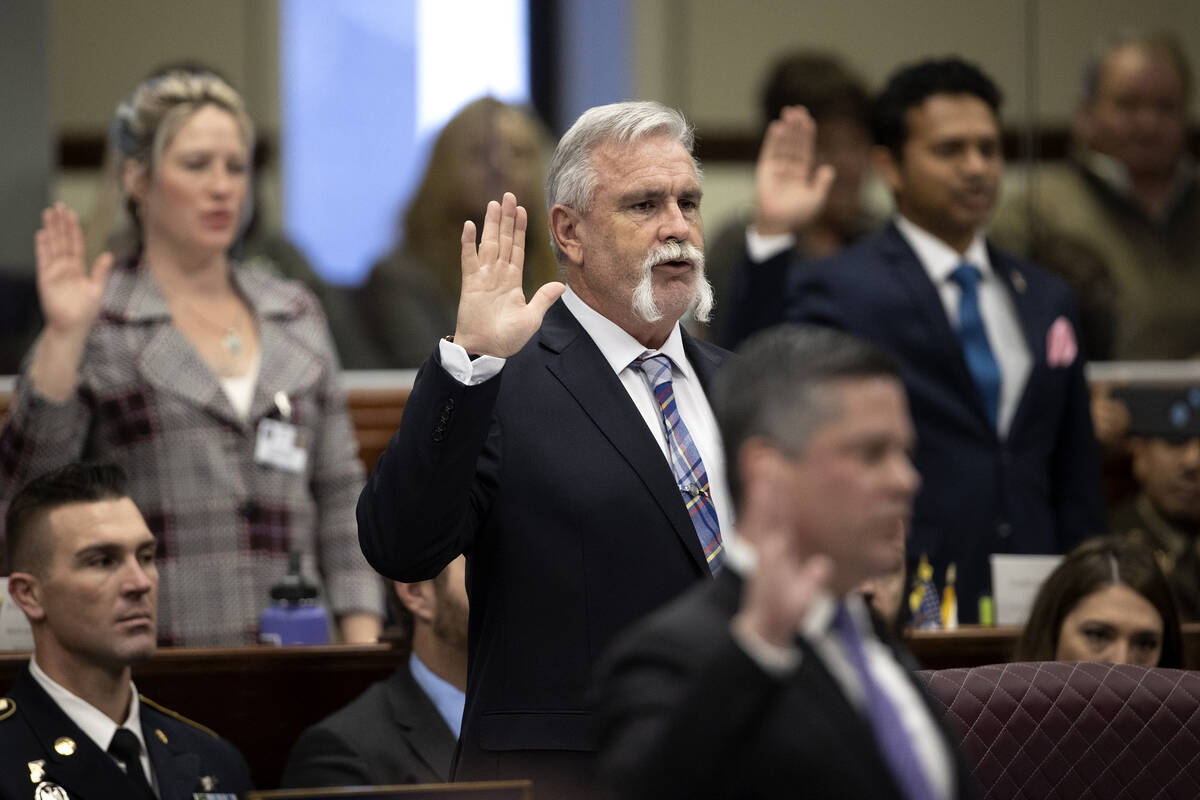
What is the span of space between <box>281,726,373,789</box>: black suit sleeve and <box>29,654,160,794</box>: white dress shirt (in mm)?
261

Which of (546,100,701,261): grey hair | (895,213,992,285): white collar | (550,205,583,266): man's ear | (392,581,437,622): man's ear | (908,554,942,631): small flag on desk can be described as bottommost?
(908,554,942,631): small flag on desk

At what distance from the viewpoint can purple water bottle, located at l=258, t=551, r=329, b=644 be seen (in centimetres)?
342

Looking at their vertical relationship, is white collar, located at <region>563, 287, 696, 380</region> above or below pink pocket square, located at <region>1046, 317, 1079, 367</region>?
above

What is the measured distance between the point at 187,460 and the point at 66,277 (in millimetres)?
479

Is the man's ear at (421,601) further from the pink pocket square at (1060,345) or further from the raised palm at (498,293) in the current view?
the pink pocket square at (1060,345)

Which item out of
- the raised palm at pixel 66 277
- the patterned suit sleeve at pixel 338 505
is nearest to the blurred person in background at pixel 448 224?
the patterned suit sleeve at pixel 338 505

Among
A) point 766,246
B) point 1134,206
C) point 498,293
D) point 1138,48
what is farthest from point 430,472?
point 1138,48

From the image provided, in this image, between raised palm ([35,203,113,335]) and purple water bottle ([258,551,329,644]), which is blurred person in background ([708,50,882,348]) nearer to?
purple water bottle ([258,551,329,644])

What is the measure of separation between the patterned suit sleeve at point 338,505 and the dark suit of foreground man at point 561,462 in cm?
146

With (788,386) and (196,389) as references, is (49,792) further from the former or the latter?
(788,386)

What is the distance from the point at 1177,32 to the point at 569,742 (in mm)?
4705

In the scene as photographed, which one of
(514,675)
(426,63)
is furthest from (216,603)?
(426,63)

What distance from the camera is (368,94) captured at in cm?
581

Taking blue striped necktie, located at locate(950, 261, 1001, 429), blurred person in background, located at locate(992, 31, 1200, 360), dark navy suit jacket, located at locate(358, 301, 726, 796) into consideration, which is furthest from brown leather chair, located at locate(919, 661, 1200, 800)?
blurred person in background, located at locate(992, 31, 1200, 360)
